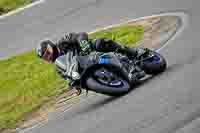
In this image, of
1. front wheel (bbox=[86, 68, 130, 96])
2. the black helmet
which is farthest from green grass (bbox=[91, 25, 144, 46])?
front wheel (bbox=[86, 68, 130, 96])

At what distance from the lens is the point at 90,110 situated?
37.9ft

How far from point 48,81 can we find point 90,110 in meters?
3.91

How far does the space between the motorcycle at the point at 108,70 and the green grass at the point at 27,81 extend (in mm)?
2310

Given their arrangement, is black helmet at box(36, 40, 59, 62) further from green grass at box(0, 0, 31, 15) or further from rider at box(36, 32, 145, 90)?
green grass at box(0, 0, 31, 15)

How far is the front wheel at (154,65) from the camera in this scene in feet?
39.4

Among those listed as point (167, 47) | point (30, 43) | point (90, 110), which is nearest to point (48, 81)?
point (167, 47)

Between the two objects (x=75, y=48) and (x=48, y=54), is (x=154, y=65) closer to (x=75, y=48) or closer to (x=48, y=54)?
(x=75, y=48)

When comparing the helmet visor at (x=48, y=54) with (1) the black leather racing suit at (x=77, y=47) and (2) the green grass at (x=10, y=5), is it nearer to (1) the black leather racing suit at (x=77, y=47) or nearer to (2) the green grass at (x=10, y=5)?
(1) the black leather racing suit at (x=77, y=47)

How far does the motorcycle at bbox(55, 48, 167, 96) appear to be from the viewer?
36.9ft

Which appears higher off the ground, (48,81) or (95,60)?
(95,60)

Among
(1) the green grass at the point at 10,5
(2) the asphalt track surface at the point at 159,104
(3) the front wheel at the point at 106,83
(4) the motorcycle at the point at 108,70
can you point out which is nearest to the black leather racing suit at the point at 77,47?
(4) the motorcycle at the point at 108,70

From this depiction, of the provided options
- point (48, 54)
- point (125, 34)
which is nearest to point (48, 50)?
point (48, 54)

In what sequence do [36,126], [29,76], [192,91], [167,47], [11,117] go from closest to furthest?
[192,91] → [36,126] → [11,117] → [167,47] → [29,76]

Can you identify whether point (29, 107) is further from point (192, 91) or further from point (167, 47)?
point (192, 91)
